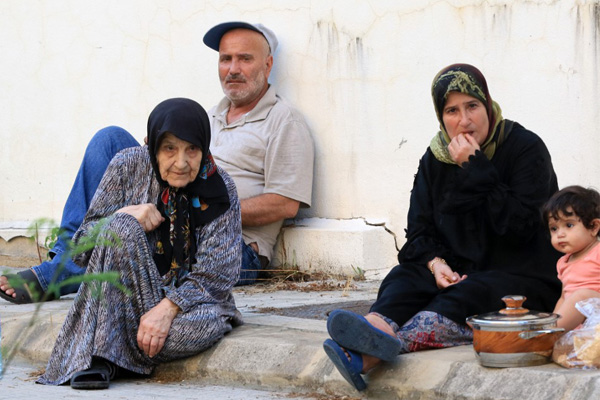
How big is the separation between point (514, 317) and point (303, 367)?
0.92 m

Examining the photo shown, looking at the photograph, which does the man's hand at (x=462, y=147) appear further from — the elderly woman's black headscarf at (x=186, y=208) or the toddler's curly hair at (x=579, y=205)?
the elderly woman's black headscarf at (x=186, y=208)

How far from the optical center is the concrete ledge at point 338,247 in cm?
603

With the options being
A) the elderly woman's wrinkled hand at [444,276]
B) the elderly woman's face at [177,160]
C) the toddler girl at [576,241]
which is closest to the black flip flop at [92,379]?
the elderly woman's face at [177,160]

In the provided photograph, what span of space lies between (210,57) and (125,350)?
329 cm

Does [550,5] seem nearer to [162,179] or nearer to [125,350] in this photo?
[162,179]

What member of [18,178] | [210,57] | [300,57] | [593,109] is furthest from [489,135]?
[18,178]

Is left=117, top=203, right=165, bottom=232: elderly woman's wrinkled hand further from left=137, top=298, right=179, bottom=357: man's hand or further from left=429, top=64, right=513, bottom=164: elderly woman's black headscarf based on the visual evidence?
left=429, top=64, right=513, bottom=164: elderly woman's black headscarf

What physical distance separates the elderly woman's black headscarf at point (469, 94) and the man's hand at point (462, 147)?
4.2 inches

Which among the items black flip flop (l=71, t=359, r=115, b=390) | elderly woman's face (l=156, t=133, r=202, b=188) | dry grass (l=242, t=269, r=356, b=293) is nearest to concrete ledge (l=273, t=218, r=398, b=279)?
dry grass (l=242, t=269, r=356, b=293)

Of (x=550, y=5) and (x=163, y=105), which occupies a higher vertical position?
(x=550, y=5)

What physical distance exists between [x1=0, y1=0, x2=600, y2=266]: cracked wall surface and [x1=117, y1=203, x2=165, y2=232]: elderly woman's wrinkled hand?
83.1 inches

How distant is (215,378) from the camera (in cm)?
413

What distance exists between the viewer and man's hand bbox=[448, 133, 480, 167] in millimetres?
3879

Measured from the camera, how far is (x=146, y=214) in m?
4.11
